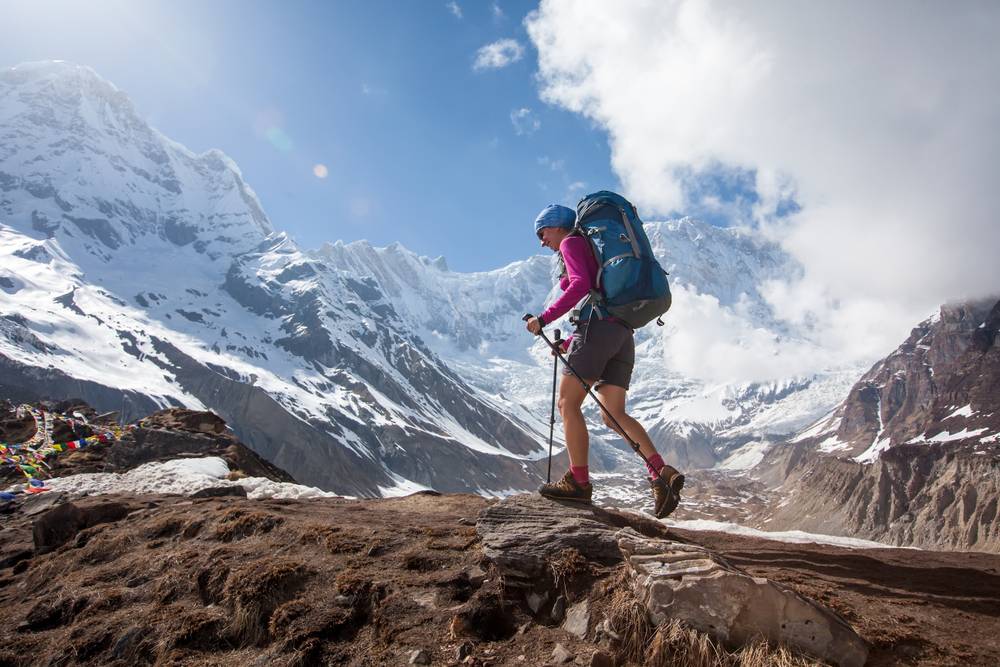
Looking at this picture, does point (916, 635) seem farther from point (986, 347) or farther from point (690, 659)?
point (986, 347)

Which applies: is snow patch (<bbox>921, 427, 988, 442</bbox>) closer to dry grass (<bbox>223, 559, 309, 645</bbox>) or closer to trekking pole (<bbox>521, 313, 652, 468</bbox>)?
trekking pole (<bbox>521, 313, 652, 468</bbox>)

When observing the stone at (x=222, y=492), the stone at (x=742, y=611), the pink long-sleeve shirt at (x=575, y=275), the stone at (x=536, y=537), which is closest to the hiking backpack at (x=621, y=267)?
the pink long-sleeve shirt at (x=575, y=275)

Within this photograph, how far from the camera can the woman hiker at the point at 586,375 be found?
6.34 meters

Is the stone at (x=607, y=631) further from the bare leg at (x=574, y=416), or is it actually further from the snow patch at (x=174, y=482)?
the snow patch at (x=174, y=482)

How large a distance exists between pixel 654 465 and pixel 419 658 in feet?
10.9

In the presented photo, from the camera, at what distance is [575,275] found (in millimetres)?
6418

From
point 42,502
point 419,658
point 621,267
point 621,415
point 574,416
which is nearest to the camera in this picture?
point 419,658

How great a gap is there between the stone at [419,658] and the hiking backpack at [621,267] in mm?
3819

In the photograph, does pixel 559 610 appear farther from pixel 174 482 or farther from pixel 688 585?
pixel 174 482

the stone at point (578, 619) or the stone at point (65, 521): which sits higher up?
the stone at point (578, 619)

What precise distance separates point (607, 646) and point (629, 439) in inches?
113

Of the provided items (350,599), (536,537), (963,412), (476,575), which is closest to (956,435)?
(963,412)

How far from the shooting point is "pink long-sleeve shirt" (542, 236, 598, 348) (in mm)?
6355

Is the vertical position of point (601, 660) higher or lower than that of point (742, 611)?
lower
